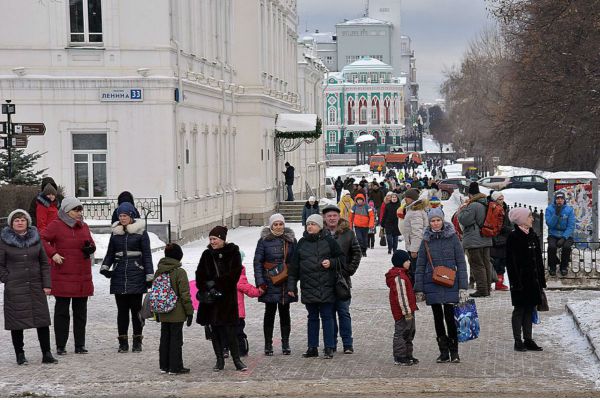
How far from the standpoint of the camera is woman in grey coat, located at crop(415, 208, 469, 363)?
44.5 ft

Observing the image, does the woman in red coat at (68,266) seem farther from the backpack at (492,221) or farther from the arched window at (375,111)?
the arched window at (375,111)

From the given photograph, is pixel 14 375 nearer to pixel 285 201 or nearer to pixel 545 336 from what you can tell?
pixel 545 336

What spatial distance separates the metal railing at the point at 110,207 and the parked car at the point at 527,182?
121 feet

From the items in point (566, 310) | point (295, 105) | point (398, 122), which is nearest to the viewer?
point (566, 310)

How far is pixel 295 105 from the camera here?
58812mm

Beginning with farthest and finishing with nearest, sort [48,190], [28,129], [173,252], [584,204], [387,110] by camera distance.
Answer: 1. [387,110]
2. [584,204]
3. [28,129]
4. [48,190]
5. [173,252]

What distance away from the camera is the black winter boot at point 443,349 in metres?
13.6

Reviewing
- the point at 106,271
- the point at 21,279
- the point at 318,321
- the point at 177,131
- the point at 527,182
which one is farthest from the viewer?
the point at 527,182

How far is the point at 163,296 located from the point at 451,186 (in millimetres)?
63326

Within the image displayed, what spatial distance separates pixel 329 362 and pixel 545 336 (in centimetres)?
335

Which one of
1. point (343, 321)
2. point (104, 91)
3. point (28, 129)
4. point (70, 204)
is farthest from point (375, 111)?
point (343, 321)

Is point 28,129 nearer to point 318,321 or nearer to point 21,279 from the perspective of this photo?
point 21,279

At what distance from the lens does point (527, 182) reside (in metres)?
69.9

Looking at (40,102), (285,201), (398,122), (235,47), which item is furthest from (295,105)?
(398,122)
